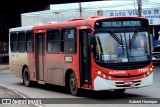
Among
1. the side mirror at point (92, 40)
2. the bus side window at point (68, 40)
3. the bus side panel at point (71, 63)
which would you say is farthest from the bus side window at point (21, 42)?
the side mirror at point (92, 40)

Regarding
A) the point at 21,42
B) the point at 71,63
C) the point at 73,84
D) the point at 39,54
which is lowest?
the point at 73,84

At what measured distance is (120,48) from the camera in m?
14.8

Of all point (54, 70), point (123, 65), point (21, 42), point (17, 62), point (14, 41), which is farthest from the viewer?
point (14, 41)

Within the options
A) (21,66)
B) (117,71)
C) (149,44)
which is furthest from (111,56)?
(21,66)

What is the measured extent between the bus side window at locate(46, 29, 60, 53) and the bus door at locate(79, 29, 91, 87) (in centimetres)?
215

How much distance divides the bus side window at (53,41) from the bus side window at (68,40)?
47 cm

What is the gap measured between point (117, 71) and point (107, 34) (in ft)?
4.16

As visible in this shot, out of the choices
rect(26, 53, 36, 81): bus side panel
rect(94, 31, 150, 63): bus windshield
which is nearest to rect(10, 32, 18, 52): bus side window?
rect(26, 53, 36, 81): bus side panel

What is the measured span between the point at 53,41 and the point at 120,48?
13.3 feet

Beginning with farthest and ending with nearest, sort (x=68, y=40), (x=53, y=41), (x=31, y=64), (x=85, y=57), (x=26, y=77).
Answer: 1. (x=26, y=77)
2. (x=31, y=64)
3. (x=53, y=41)
4. (x=68, y=40)
5. (x=85, y=57)

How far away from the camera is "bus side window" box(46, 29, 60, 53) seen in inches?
695

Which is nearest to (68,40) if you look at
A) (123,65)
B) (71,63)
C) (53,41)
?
(71,63)

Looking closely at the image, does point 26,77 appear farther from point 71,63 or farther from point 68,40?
point 71,63

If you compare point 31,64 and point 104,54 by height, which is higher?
point 104,54
